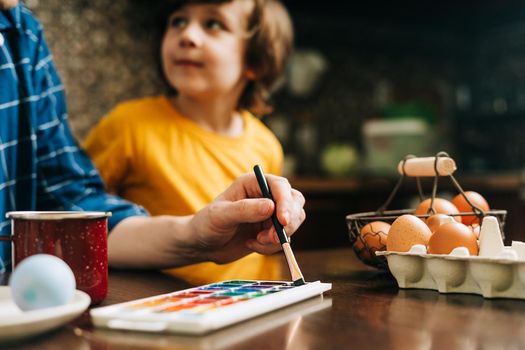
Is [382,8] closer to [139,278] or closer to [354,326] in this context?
[139,278]

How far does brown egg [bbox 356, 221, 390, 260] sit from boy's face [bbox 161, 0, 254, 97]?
77 cm

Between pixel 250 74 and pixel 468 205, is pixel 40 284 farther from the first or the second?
pixel 250 74

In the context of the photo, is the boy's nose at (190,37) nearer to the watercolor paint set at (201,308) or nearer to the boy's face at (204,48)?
the boy's face at (204,48)

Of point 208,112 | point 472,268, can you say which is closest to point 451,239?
point 472,268

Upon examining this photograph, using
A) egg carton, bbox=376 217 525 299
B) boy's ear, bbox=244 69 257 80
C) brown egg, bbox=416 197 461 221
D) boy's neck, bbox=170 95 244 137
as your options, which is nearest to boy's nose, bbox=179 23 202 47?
boy's neck, bbox=170 95 244 137

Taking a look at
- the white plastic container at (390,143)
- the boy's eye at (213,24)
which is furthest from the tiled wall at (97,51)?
the boy's eye at (213,24)

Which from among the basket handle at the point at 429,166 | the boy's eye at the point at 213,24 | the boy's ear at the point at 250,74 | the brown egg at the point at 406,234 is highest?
the boy's eye at the point at 213,24

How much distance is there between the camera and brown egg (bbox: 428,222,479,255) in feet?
2.49

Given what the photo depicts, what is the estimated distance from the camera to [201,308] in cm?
59

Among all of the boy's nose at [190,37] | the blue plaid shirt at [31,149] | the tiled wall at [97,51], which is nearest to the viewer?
the blue plaid shirt at [31,149]

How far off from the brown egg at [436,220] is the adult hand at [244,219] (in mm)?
184

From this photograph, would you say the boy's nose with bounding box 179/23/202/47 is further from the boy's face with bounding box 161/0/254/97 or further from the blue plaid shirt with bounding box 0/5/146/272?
the blue plaid shirt with bounding box 0/5/146/272

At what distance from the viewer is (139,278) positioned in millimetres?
945

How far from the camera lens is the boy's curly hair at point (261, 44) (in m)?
1.75
